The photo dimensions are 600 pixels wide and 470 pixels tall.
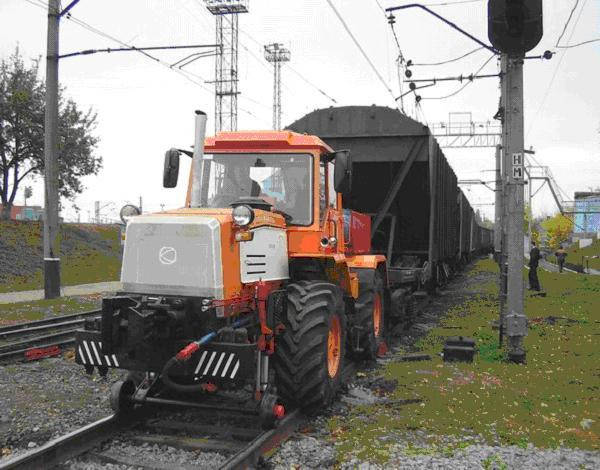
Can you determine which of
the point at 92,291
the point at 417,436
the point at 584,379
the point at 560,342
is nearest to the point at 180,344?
the point at 417,436

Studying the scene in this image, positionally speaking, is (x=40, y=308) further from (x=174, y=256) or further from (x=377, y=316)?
(x=174, y=256)

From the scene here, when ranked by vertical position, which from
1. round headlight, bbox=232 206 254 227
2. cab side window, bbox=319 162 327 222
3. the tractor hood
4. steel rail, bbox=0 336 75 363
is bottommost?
steel rail, bbox=0 336 75 363

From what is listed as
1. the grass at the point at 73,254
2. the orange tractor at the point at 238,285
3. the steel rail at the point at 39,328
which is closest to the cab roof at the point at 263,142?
the orange tractor at the point at 238,285

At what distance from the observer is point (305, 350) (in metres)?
6.22

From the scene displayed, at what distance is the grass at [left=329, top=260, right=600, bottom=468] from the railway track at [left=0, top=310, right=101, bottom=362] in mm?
4099

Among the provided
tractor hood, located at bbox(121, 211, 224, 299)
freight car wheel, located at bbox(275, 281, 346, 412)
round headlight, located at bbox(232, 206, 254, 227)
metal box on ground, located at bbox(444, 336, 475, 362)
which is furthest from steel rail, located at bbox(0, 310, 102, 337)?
metal box on ground, located at bbox(444, 336, 475, 362)

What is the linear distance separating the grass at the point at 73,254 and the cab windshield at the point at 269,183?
16468mm

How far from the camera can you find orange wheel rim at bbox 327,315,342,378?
7.01m

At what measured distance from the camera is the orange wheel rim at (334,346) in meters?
7.01

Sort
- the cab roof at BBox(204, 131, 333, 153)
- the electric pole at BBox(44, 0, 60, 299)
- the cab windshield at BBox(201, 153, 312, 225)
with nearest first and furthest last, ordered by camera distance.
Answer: the cab windshield at BBox(201, 153, 312, 225), the cab roof at BBox(204, 131, 333, 153), the electric pole at BBox(44, 0, 60, 299)

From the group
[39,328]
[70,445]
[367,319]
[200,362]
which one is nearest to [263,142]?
[200,362]

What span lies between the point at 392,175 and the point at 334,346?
5602 mm

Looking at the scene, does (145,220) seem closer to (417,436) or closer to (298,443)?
(298,443)

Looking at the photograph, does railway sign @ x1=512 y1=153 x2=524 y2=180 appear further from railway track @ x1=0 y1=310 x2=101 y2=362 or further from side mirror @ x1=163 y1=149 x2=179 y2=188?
railway track @ x1=0 y1=310 x2=101 y2=362
